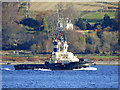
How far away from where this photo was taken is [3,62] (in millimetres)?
84188

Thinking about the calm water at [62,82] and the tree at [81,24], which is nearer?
the calm water at [62,82]

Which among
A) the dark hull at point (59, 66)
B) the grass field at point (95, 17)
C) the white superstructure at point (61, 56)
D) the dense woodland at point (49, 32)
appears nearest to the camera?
the dark hull at point (59, 66)

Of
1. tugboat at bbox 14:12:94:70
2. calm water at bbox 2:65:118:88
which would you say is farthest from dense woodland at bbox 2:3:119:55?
calm water at bbox 2:65:118:88

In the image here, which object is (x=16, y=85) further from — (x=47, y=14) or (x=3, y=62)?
(x=47, y=14)

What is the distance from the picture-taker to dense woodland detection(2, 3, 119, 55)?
303ft

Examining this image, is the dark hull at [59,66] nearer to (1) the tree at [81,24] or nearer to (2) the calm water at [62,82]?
(2) the calm water at [62,82]

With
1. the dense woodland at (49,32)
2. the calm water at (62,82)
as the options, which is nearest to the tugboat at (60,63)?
the calm water at (62,82)

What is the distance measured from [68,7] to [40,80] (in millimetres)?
57872

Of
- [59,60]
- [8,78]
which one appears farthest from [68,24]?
[8,78]

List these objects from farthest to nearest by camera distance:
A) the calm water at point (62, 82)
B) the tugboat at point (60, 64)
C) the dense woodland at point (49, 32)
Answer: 1. the dense woodland at point (49, 32)
2. the tugboat at point (60, 64)
3. the calm water at point (62, 82)

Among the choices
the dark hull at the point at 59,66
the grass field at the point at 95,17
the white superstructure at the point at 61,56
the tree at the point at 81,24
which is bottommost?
the dark hull at the point at 59,66

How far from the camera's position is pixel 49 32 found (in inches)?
3974

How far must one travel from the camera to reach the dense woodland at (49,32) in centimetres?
9250

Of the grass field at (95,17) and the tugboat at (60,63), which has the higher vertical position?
the grass field at (95,17)
